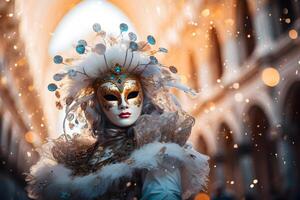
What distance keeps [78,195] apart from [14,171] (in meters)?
12.8

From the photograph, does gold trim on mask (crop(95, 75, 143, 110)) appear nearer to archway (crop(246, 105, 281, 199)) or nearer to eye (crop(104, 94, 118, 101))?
eye (crop(104, 94, 118, 101))

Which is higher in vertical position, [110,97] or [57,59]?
[57,59]

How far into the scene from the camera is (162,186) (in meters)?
2.60

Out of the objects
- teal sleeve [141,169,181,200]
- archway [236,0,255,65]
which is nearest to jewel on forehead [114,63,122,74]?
teal sleeve [141,169,181,200]

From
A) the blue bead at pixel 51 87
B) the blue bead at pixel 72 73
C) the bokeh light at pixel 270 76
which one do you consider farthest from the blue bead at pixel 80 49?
the bokeh light at pixel 270 76

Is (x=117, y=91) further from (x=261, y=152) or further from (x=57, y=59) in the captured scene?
(x=261, y=152)

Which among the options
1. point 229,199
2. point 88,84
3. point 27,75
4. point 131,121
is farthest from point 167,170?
point 27,75

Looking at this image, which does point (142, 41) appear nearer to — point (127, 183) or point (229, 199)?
point (127, 183)

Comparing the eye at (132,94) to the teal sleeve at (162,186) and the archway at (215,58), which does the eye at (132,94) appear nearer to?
the teal sleeve at (162,186)

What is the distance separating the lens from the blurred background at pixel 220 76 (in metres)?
10.9

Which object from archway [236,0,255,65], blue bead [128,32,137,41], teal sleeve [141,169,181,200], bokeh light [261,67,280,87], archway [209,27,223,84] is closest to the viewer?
teal sleeve [141,169,181,200]

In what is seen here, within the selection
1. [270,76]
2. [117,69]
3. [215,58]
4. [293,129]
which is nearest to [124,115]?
[117,69]

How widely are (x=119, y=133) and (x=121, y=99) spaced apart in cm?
18

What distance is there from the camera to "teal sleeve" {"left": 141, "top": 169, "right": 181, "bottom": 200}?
2568mm
